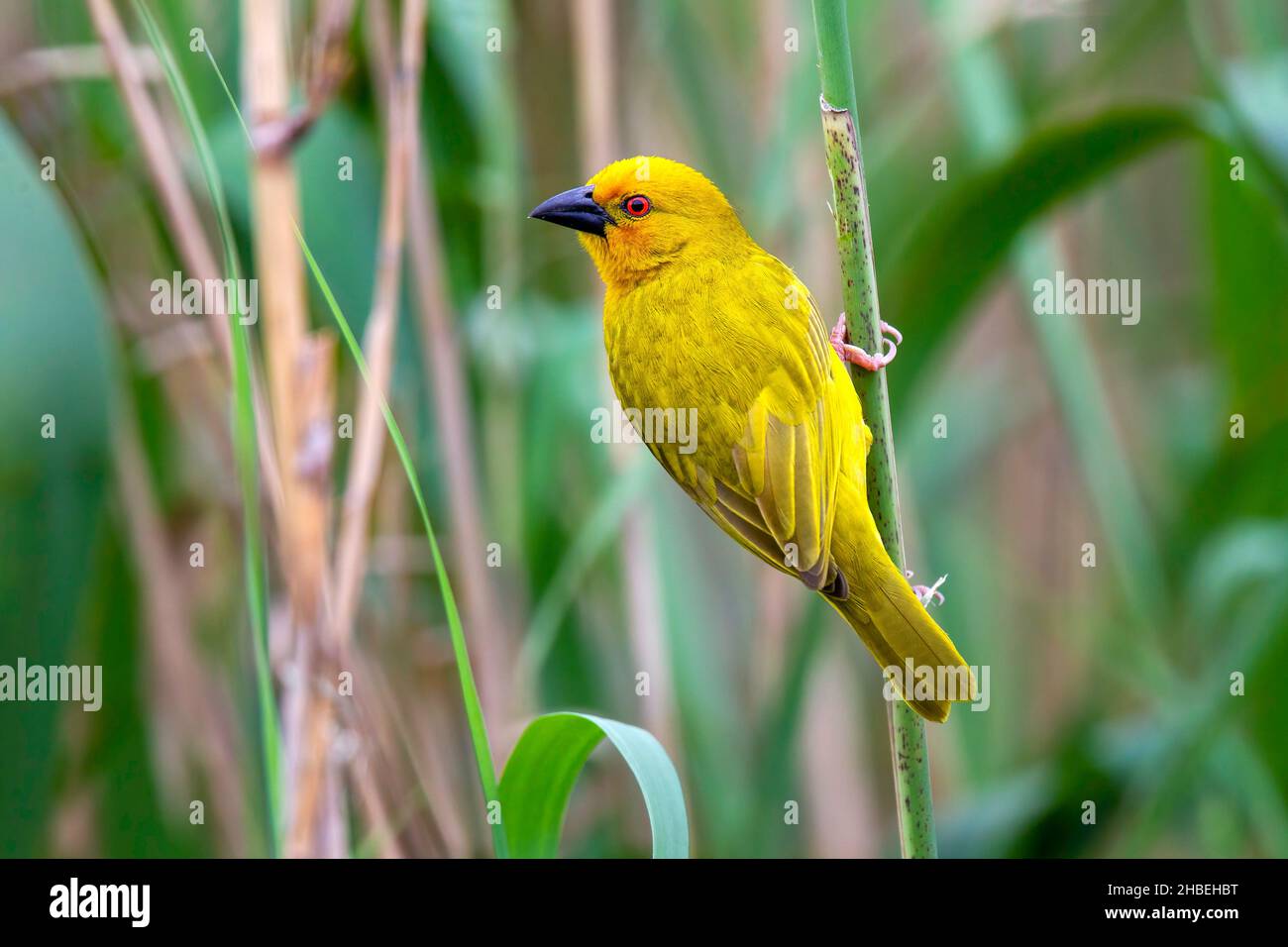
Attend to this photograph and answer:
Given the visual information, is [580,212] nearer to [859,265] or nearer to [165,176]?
[165,176]

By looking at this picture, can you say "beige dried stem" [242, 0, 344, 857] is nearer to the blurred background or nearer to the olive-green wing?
the blurred background

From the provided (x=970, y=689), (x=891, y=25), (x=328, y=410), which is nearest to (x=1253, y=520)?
(x=970, y=689)

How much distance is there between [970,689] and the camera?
69.1 inches

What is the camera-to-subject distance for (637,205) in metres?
2.09

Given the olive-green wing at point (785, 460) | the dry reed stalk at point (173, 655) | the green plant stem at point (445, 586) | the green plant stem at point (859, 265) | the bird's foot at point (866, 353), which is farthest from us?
the dry reed stalk at point (173, 655)

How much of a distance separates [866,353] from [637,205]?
81 centimetres

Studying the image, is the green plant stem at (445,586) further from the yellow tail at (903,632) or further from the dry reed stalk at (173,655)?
the dry reed stalk at (173,655)

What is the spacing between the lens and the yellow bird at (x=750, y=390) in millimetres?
1771

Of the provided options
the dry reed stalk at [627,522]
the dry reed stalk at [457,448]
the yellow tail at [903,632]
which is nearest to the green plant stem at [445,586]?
the yellow tail at [903,632]

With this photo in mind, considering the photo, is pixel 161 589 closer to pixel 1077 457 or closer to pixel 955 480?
pixel 955 480

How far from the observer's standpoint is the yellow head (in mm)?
2072

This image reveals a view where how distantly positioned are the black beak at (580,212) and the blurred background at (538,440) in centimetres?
26

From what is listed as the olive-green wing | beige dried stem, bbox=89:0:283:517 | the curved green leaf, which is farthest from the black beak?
the curved green leaf
